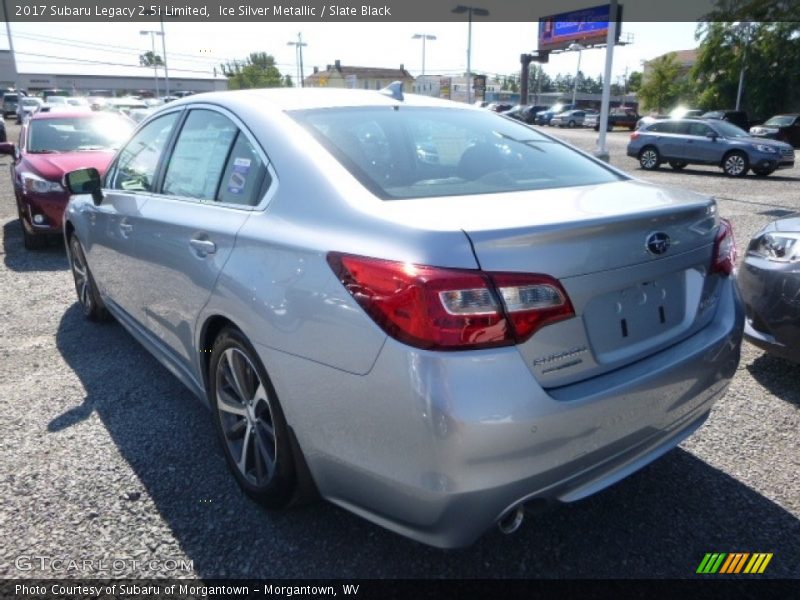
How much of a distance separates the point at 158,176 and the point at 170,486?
5.18 feet

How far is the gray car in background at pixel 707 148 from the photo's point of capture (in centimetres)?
1638

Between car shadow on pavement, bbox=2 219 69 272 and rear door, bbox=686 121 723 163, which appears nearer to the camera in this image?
car shadow on pavement, bbox=2 219 69 272

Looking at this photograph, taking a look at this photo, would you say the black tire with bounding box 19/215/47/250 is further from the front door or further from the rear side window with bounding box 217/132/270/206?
the rear side window with bounding box 217/132/270/206

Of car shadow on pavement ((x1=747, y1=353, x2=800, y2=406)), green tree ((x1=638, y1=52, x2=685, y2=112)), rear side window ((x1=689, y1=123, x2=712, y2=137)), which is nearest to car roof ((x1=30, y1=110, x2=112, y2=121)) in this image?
car shadow on pavement ((x1=747, y1=353, x2=800, y2=406))

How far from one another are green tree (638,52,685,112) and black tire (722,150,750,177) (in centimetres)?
3841

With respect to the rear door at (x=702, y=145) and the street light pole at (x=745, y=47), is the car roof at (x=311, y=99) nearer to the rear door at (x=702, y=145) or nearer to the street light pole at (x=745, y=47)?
the rear door at (x=702, y=145)

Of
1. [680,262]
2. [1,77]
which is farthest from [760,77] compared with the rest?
[1,77]

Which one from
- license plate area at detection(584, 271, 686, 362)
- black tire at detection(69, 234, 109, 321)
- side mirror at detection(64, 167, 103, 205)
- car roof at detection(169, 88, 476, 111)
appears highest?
car roof at detection(169, 88, 476, 111)

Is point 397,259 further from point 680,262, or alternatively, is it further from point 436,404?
point 680,262

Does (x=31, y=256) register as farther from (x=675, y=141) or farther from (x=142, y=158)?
(x=675, y=141)

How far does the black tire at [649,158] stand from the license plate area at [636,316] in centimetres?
1796

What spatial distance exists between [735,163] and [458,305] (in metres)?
17.9

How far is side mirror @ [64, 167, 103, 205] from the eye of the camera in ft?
12.8

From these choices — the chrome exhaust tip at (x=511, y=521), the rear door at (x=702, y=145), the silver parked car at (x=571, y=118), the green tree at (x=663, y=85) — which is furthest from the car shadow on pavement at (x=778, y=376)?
the green tree at (x=663, y=85)
